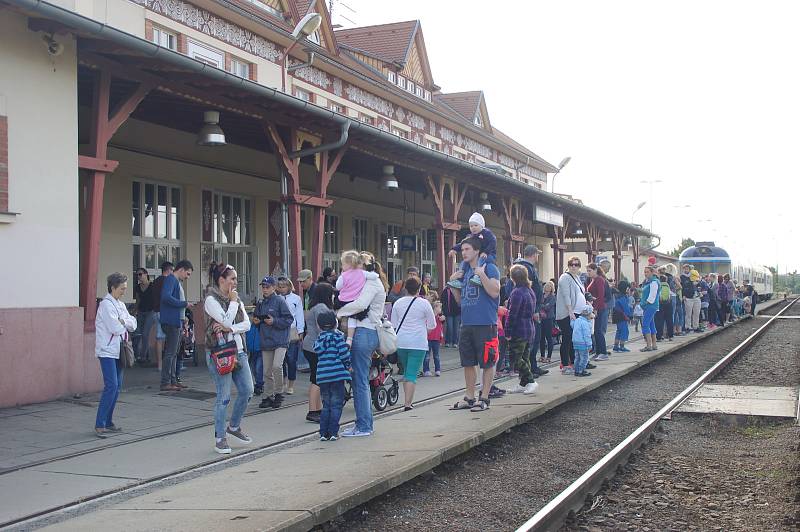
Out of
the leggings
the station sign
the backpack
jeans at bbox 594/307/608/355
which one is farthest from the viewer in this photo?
the station sign

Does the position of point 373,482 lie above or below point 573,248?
below

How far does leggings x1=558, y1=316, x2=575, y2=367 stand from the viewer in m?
13.3

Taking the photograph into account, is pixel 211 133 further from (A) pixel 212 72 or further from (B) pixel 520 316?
(B) pixel 520 316

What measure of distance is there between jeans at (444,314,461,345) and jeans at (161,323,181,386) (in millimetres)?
7932

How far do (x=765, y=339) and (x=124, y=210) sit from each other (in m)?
17.6

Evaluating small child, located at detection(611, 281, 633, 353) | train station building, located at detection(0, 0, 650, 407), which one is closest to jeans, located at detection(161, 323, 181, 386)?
train station building, located at detection(0, 0, 650, 407)

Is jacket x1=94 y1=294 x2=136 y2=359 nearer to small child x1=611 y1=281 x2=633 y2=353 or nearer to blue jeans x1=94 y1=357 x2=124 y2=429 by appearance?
blue jeans x1=94 y1=357 x2=124 y2=429

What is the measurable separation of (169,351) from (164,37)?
34.1ft

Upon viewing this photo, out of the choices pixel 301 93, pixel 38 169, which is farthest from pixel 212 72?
pixel 301 93

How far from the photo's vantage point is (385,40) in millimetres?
33125

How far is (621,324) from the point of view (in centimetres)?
1802

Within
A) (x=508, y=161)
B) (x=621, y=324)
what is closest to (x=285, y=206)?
(x=621, y=324)

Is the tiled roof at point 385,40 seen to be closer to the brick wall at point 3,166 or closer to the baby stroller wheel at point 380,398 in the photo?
the brick wall at point 3,166

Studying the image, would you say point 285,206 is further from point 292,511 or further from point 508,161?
point 508,161
